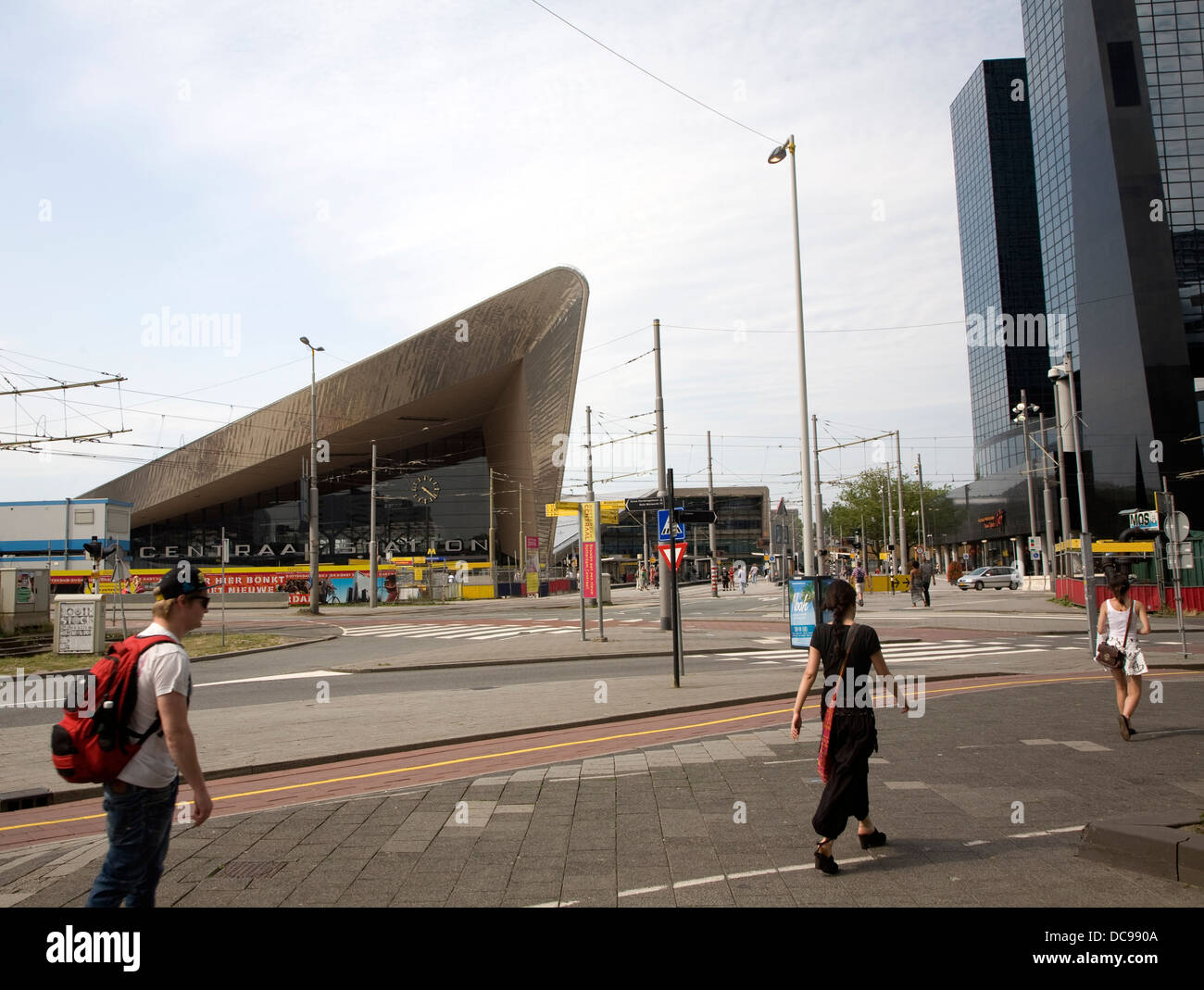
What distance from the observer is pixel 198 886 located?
17.0 ft

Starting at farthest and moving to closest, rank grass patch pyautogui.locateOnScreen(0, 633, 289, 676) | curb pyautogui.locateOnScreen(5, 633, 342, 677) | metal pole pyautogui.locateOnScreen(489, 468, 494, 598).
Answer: metal pole pyautogui.locateOnScreen(489, 468, 494, 598)
grass patch pyautogui.locateOnScreen(0, 633, 289, 676)
curb pyautogui.locateOnScreen(5, 633, 342, 677)

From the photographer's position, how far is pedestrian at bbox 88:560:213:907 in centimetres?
380

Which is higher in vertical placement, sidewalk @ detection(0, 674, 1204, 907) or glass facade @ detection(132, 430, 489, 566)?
glass facade @ detection(132, 430, 489, 566)

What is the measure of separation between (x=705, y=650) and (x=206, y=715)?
11.4 meters

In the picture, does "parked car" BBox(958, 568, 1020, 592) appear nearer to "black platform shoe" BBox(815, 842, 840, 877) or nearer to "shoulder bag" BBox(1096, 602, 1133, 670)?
"shoulder bag" BBox(1096, 602, 1133, 670)

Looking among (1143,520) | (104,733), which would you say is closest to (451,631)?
(104,733)

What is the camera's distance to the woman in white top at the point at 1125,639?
935cm

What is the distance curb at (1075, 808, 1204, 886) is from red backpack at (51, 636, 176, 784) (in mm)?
5071

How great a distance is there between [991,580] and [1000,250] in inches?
3007

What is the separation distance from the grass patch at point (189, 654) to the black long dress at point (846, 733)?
14.5m

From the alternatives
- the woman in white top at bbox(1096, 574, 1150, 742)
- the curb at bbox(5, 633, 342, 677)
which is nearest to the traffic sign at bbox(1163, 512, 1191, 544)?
the woman in white top at bbox(1096, 574, 1150, 742)

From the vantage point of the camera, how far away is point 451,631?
29.5 m

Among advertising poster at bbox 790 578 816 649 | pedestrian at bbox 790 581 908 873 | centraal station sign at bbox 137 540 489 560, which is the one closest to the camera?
pedestrian at bbox 790 581 908 873
